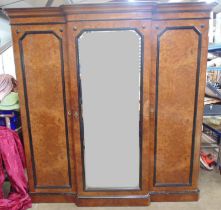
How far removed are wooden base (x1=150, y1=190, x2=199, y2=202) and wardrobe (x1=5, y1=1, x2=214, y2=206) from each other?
10mm

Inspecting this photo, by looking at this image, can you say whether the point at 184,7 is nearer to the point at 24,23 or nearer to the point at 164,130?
the point at 164,130

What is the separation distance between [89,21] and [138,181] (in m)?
1.55

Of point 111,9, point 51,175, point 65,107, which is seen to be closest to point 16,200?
point 51,175

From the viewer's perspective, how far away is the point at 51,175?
218 centimetres

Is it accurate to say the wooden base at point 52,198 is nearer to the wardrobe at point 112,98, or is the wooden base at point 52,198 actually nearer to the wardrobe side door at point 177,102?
the wardrobe at point 112,98

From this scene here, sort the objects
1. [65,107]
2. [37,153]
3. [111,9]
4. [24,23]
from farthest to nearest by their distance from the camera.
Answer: [37,153] < [65,107] < [24,23] < [111,9]

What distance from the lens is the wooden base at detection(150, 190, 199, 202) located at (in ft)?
7.16

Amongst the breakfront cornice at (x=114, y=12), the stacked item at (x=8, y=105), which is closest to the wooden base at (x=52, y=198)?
the stacked item at (x=8, y=105)

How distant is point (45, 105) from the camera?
79.7 inches

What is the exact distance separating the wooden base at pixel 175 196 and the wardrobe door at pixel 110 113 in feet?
0.43

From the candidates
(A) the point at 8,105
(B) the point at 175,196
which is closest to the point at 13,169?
(A) the point at 8,105

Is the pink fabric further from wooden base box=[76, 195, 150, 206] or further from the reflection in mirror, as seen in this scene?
the reflection in mirror

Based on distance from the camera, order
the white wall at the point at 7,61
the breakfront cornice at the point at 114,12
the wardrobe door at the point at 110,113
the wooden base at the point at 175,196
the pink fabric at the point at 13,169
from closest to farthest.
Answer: the breakfront cornice at the point at 114,12
the wardrobe door at the point at 110,113
the pink fabric at the point at 13,169
the wooden base at the point at 175,196
the white wall at the point at 7,61

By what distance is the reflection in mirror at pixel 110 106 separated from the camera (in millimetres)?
1850
